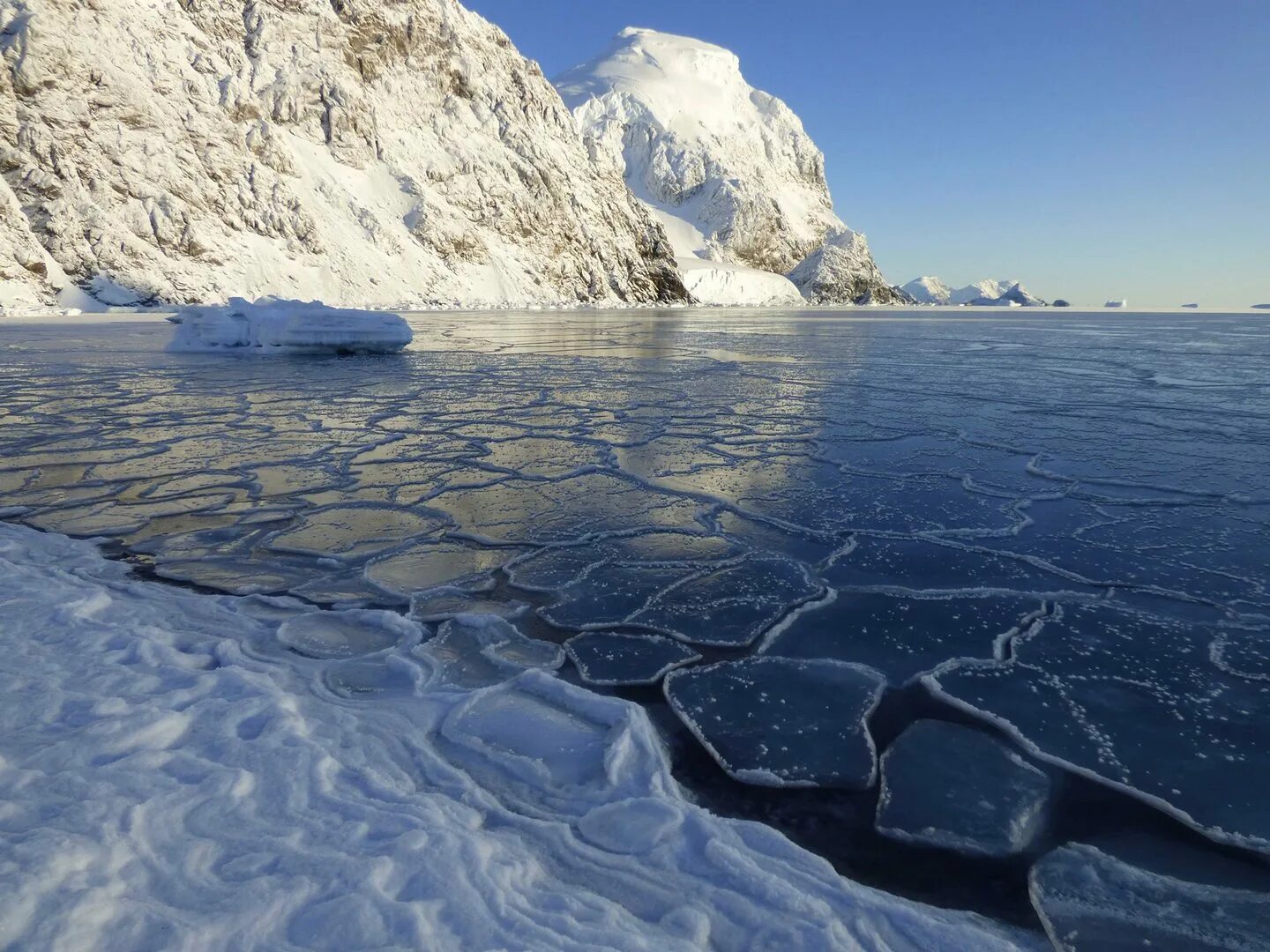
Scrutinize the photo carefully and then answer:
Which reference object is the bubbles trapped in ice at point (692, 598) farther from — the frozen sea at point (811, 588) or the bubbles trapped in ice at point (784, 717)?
the bubbles trapped in ice at point (784, 717)

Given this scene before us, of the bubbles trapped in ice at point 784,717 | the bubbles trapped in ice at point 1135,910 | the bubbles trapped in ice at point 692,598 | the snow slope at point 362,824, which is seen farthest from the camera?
the bubbles trapped in ice at point 692,598

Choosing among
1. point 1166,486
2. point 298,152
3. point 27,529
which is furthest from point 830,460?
point 298,152

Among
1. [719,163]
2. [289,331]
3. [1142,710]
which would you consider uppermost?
[719,163]

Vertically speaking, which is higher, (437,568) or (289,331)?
(289,331)

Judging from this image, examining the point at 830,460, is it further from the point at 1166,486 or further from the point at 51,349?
the point at 51,349

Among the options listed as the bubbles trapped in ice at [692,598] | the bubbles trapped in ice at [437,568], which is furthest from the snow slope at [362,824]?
the bubbles trapped in ice at [437,568]

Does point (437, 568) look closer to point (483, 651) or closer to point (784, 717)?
point (483, 651)

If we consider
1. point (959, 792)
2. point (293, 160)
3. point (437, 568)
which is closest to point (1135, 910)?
point (959, 792)

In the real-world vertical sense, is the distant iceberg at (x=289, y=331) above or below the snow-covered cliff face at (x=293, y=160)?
below
